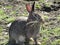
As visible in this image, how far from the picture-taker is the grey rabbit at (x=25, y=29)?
6.07 meters

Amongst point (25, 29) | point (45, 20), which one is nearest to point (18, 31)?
point (25, 29)

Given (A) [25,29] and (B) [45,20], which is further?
(B) [45,20]

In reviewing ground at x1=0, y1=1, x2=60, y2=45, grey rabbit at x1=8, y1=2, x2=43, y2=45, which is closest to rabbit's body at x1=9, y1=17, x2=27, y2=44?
grey rabbit at x1=8, y1=2, x2=43, y2=45

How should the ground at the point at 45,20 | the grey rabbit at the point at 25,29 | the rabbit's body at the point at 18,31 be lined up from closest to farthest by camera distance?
the grey rabbit at the point at 25,29 < the rabbit's body at the point at 18,31 < the ground at the point at 45,20

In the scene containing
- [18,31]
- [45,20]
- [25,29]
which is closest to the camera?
[25,29]

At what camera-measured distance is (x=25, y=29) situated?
20.9ft

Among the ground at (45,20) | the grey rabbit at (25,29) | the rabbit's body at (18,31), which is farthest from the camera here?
the ground at (45,20)

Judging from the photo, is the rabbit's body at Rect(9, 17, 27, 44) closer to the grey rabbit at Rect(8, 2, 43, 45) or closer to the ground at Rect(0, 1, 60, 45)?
the grey rabbit at Rect(8, 2, 43, 45)

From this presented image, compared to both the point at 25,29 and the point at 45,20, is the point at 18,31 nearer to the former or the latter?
the point at 25,29

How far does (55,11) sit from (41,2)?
3.16 feet

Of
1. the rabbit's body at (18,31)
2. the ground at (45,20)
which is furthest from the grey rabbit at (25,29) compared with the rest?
the ground at (45,20)

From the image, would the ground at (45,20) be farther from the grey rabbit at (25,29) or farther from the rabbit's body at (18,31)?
the rabbit's body at (18,31)

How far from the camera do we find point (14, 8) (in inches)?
361

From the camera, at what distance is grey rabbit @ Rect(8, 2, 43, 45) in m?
6.07
